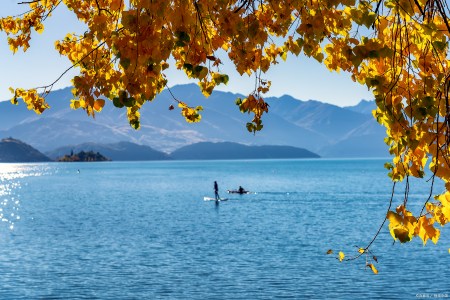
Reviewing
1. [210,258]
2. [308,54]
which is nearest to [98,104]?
[308,54]

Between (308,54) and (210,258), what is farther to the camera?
(210,258)

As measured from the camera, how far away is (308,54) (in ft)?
19.2

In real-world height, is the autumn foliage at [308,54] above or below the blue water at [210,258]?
above

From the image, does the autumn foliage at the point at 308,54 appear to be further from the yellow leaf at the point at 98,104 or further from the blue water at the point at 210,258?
the blue water at the point at 210,258

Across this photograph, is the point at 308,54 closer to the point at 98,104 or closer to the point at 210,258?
the point at 98,104

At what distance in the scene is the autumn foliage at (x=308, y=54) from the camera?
4.90 metres

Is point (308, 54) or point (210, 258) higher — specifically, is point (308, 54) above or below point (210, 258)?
above

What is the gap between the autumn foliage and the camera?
16.1ft

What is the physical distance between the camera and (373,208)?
86.1 metres

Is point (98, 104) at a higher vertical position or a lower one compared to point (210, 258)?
higher

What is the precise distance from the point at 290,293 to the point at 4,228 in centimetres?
4201

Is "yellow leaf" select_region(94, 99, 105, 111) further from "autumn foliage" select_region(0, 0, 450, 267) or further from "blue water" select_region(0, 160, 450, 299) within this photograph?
"blue water" select_region(0, 160, 450, 299)

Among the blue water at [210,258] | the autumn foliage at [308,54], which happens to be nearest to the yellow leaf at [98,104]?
the autumn foliage at [308,54]

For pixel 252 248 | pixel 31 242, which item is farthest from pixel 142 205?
pixel 252 248
